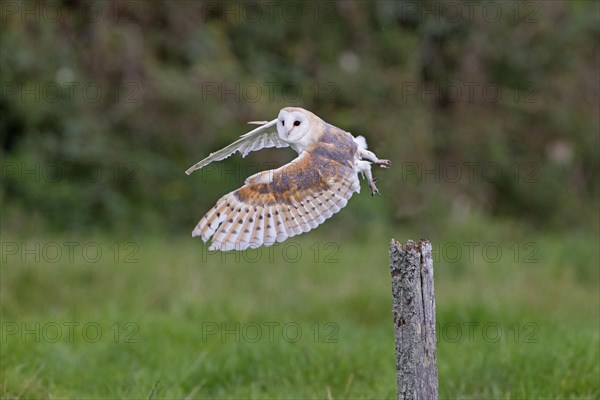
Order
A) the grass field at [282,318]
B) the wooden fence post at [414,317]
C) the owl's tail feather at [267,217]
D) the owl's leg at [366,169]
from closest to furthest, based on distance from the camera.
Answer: the owl's tail feather at [267,217] < the owl's leg at [366,169] < the wooden fence post at [414,317] < the grass field at [282,318]

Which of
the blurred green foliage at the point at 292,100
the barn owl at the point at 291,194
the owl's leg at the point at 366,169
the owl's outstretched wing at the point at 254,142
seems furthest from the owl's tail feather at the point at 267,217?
the blurred green foliage at the point at 292,100

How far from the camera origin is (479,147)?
15523 mm

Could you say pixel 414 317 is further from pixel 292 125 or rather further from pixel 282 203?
pixel 292 125

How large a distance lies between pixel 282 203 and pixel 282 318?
5.60 meters

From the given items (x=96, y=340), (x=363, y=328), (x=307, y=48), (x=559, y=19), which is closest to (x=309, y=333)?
(x=363, y=328)

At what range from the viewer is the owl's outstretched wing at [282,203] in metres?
2.98

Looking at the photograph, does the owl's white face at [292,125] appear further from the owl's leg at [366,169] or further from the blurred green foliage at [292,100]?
the blurred green foliage at [292,100]

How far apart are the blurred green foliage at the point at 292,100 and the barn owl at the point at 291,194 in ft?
28.9

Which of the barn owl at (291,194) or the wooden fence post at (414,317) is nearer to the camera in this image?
the barn owl at (291,194)

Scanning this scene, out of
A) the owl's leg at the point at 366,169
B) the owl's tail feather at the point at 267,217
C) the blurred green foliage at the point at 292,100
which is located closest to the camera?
the owl's tail feather at the point at 267,217

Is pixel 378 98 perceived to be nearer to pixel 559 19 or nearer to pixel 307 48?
pixel 307 48

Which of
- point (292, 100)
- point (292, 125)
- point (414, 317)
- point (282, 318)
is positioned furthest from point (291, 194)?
point (292, 100)

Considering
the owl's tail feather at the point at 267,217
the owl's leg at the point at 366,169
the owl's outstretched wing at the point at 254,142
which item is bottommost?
the owl's tail feather at the point at 267,217

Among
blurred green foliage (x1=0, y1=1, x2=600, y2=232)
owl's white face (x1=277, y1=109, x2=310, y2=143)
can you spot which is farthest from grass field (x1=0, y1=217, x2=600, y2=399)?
owl's white face (x1=277, y1=109, x2=310, y2=143)
